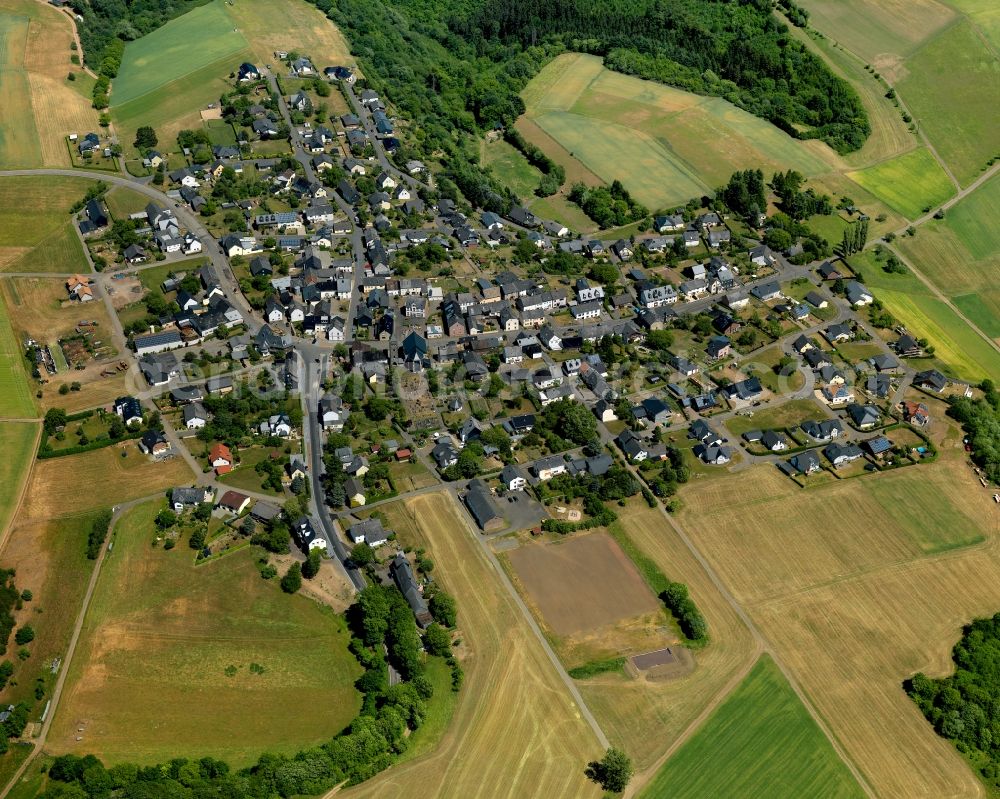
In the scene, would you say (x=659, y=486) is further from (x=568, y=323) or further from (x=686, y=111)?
(x=686, y=111)

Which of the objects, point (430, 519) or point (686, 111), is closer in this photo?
point (430, 519)

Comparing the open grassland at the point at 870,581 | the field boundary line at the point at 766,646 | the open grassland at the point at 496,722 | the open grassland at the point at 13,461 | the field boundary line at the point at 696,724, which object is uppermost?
the open grassland at the point at 870,581

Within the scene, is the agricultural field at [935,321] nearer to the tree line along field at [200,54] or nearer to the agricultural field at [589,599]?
the agricultural field at [589,599]

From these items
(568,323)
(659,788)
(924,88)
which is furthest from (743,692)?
(924,88)

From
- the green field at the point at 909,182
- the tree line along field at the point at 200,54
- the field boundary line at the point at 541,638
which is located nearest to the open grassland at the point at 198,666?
the field boundary line at the point at 541,638

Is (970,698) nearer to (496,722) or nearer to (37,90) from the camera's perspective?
(496,722)

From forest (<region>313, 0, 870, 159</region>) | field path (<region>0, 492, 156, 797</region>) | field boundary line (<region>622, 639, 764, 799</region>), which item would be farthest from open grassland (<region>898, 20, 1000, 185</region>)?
field path (<region>0, 492, 156, 797</region>)

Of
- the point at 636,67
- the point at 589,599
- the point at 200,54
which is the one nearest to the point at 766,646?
the point at 589,599
